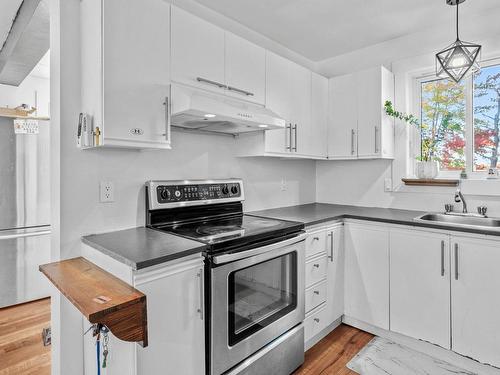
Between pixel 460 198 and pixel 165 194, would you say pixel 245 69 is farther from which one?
pixel 460 198

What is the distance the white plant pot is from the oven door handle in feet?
4.44

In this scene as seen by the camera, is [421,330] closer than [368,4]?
Yes

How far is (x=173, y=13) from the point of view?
172cm

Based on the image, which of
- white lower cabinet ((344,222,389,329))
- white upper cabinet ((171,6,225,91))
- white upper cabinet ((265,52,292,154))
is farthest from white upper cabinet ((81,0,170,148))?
white lower cabinet ((344,222,389,329))

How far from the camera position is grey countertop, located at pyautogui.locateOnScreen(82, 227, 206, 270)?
1236mm

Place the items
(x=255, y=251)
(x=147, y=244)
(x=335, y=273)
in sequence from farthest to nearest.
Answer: (x=335, y=273)
(x=255, y=251)
(x=147, y=244)

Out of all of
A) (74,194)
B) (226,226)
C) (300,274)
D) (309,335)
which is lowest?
(309,335)

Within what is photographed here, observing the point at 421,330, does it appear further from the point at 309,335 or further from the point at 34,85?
the point at 34,85

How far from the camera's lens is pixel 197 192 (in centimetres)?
207

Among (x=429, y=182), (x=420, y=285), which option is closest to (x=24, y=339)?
(x=420, y=285)

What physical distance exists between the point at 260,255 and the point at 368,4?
2.00m

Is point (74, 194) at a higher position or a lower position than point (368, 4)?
lower

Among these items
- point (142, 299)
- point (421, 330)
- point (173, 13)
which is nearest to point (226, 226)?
point (142, 299)

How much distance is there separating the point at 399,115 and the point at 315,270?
158 centimetres
